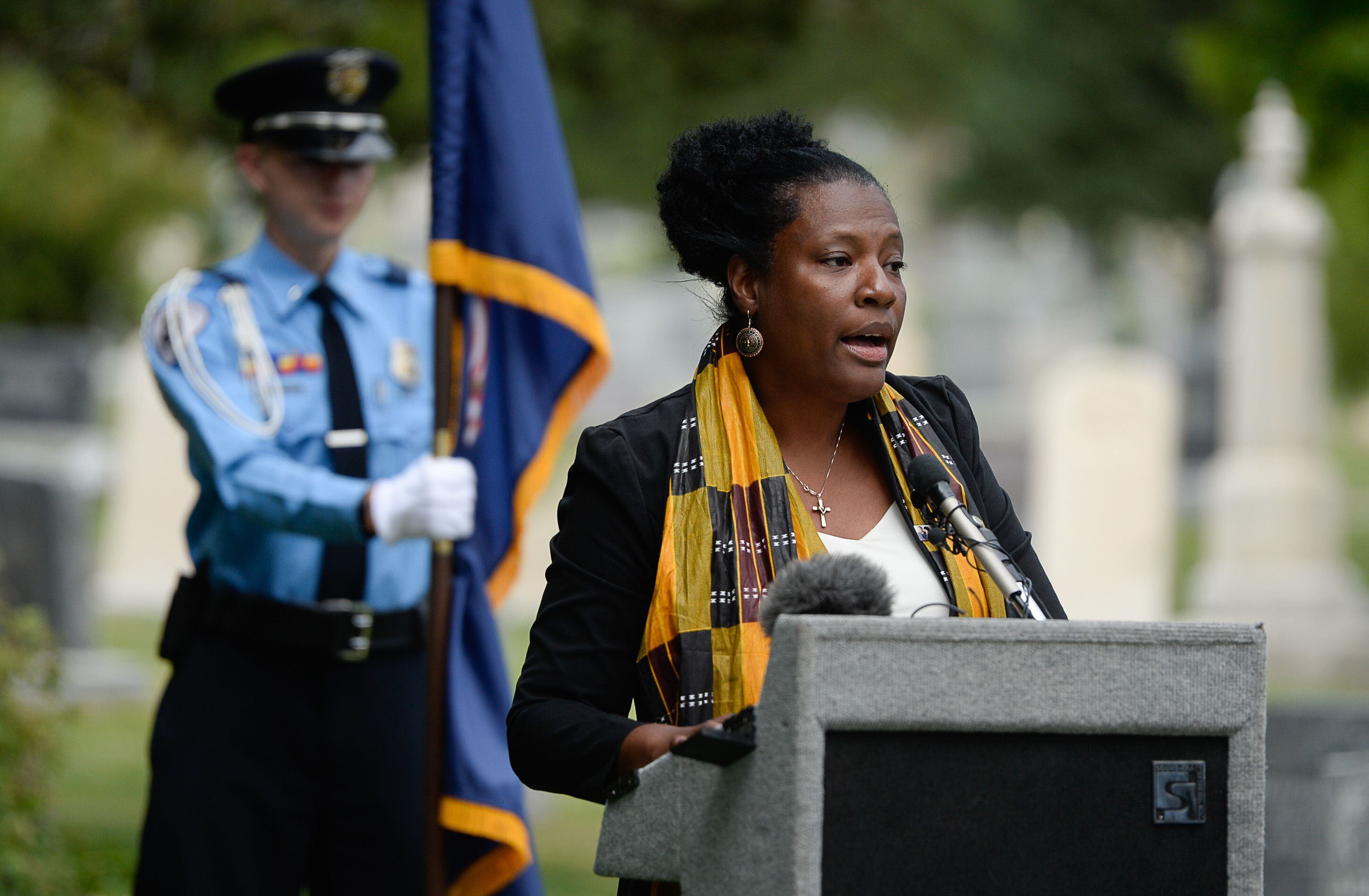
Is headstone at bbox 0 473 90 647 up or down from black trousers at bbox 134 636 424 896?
up

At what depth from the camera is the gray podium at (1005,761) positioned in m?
1.87

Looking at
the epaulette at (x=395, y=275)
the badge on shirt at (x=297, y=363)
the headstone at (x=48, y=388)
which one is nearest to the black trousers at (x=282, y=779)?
the badge on shirt at (x=297, y=363)

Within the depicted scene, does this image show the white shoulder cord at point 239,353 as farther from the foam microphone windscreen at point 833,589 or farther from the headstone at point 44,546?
the headstone at point 44,546

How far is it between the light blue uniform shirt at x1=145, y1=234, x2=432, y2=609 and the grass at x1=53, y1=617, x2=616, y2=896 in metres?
1.67

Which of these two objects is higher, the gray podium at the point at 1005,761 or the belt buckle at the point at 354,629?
the belt buckle at the point at 354,629

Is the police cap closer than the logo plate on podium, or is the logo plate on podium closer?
Answer: the logo plate on podium

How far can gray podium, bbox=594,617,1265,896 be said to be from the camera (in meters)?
1.87

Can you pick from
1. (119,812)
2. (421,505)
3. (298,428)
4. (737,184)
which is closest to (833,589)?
(737,184)

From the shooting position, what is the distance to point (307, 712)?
3.88 metres

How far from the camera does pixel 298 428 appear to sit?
399cm

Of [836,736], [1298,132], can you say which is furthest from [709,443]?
[1298,132]

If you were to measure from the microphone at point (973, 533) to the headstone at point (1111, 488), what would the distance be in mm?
10487

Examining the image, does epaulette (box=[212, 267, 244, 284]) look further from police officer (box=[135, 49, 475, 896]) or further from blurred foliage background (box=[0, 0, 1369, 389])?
blurred foliage background (box=[0, 0, 1369, 389])

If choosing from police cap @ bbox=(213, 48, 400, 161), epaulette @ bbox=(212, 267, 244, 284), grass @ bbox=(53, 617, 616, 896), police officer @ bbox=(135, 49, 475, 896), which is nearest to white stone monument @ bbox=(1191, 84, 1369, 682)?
grass @ bbox=(53, 617, 616, 896)
